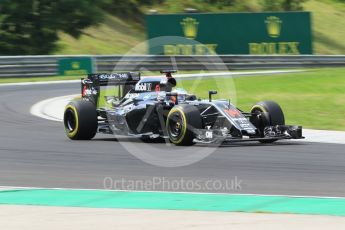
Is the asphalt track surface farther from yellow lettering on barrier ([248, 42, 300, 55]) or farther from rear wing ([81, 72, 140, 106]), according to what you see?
yellow lettering on barrier ([248, 42, 300, 55])

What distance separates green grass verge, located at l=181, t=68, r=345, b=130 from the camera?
1925cm

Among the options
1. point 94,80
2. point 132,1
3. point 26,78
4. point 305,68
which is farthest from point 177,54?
point 94,80

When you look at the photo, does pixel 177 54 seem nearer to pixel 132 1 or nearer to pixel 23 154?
pixel 132 1

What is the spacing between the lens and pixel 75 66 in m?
33.6

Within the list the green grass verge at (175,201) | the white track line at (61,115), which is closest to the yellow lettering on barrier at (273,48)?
the white track line at (61,115)

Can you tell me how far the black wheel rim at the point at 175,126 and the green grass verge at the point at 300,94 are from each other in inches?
183

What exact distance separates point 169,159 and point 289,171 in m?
2.10

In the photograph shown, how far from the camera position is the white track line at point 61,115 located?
15758 millimetres

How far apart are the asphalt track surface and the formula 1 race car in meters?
0.23

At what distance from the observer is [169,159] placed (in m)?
13.0

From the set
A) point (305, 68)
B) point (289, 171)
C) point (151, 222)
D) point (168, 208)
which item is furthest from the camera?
point (305, 68)

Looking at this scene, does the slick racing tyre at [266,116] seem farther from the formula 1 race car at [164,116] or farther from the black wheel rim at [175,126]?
the black wheel rim at [175,126]

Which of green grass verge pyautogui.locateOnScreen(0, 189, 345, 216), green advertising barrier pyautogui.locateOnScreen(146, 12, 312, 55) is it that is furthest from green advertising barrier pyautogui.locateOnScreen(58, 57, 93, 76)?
green grass verge pyautogui.locateOnScreen(0, 189, 345, 216)

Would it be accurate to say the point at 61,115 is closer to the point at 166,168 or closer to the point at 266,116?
the point at 266,116
